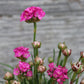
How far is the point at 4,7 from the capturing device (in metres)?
0.90

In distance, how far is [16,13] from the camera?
0.87m

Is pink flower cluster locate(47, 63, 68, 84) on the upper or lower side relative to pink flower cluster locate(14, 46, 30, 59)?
lower

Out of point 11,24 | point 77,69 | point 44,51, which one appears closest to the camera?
point 77,69

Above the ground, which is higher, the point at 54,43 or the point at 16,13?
the point at 16,13

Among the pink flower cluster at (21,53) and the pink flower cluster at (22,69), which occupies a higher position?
the pink flower cluster at (21,53)

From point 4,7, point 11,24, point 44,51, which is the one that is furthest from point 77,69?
point 4,7

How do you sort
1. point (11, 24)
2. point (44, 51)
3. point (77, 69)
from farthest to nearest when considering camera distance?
point (11, 24), point (44, 51), point (77, 69)

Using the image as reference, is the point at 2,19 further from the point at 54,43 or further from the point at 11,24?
the point at 54,43

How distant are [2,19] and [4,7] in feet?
0.33

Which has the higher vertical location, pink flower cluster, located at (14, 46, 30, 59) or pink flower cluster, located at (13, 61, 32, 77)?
pink flower cluster, located at (14, 46, 30, 59)

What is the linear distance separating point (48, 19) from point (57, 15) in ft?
0.18

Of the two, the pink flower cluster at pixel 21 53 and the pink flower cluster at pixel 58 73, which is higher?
the pink flower cluster at pixel 21 53

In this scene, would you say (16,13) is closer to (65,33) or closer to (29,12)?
(65,33)

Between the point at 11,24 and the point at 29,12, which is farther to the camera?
the point at 11,24
